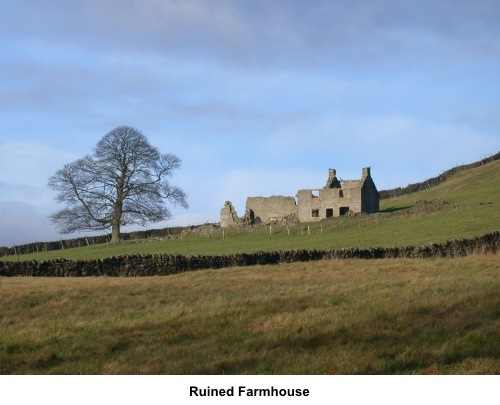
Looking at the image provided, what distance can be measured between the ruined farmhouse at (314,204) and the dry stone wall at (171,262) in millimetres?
26765

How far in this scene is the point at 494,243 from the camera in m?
32.2

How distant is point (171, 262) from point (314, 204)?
28898 millimetres

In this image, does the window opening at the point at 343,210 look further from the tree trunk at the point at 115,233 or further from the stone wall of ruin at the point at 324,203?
the tree trunk at the point at 115,233

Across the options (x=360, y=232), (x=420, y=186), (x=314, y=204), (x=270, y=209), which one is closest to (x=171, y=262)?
(x=360, y=232)

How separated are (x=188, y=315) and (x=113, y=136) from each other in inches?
1865

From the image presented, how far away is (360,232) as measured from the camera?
158 feet

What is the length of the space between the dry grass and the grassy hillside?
58.7 feet

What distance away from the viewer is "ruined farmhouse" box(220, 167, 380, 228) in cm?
6216

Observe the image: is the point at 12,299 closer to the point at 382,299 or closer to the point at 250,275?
the point at 250,275

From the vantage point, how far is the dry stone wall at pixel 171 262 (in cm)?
3375

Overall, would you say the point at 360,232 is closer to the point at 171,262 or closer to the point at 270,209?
the point at 171,262

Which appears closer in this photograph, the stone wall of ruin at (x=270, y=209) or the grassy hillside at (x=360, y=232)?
the grassy hillside at (x=360, y=232)

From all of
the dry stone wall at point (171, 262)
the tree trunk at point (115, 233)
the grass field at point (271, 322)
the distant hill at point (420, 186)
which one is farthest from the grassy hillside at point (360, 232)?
the distant hill at point (420, 186)
